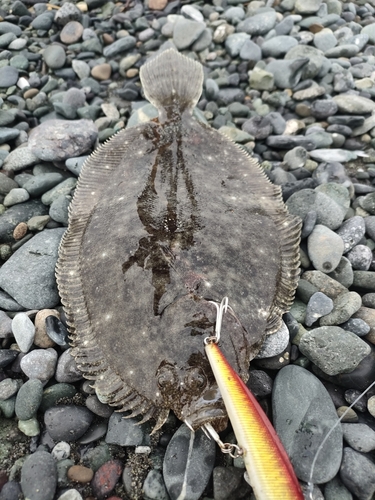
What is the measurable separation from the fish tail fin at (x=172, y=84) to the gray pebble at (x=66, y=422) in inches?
116

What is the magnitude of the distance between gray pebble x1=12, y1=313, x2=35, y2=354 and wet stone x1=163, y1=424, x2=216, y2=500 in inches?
52.3

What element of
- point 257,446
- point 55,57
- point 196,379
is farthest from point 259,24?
point 257,446

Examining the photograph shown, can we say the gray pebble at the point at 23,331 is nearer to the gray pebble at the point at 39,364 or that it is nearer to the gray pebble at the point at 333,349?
the gray pebble at the point at 39,364

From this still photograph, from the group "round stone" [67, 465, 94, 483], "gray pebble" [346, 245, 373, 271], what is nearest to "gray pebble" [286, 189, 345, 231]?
"gray pebble" [346, 245, 373, 271]

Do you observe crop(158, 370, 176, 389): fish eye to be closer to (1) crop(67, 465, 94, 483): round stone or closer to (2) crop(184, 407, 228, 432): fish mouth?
(2) crop(184, 407, 228, 432): fish mouth

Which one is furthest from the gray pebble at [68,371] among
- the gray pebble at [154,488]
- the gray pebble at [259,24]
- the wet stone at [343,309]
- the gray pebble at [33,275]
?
the gray pebble at [259,24]

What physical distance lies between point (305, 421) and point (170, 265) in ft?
4.51

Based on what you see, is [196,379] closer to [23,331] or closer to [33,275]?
[23,331]

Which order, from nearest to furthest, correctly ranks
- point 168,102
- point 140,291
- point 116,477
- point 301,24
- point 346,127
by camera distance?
1. point 116,477
2. point 140,291
3. point 168,102
4. point 346,127
5. point 301,24

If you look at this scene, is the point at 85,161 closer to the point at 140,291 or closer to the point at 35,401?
the point at 140,291

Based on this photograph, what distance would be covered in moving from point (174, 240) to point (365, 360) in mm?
1625

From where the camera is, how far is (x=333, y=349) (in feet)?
9.39

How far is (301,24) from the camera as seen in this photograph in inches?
244

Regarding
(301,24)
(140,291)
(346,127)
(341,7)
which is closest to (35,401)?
(140,291)
